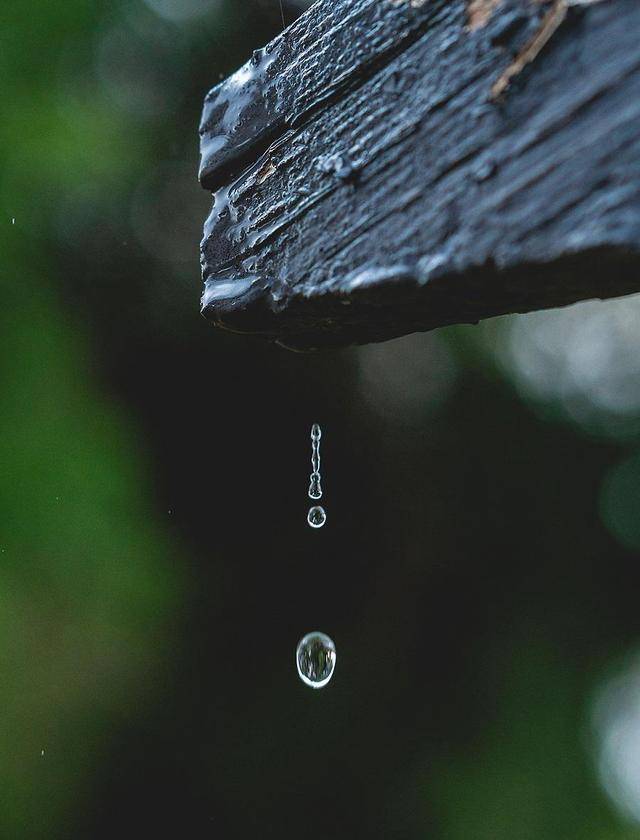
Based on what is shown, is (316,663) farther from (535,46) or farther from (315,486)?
(535,46)

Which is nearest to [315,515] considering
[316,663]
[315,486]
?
[315,486]

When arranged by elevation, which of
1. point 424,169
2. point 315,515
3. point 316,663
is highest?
point 424,169

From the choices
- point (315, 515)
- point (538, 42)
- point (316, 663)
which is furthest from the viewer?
point (316, 663)

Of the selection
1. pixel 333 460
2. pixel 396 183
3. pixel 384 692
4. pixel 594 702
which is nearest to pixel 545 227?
pixel 396 183

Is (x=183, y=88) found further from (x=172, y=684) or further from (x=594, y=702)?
(x=594, y=702)

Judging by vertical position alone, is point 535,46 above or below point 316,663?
above

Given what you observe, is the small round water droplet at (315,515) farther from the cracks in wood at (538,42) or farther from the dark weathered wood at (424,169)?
the cracks in wood at (538,42)

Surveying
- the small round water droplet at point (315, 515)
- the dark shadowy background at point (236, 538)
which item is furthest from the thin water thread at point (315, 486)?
the dark shadowy background at point (236, 538)

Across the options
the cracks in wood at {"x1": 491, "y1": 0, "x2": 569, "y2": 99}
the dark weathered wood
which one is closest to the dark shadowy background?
the dark weathered wood
